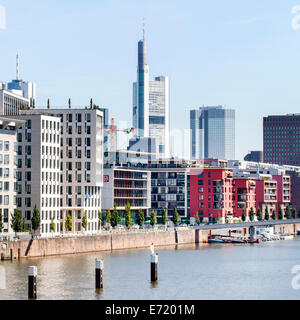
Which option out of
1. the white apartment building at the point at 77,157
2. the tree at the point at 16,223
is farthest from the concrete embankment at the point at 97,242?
the white apartment building at the point at 77,157

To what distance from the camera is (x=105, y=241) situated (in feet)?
463

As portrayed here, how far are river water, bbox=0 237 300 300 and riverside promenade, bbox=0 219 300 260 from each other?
2.80 m

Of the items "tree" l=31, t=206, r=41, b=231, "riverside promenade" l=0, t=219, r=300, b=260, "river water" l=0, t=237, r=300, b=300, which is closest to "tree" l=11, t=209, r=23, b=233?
"riverside promenade" l=0, t=219, r=300, b=260

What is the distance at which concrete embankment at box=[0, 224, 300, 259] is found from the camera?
11912cm

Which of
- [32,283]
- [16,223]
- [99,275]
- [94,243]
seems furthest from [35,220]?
[32,283]

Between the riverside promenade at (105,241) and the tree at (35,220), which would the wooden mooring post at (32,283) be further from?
the tree at (35,220)

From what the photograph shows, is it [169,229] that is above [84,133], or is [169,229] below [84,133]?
below

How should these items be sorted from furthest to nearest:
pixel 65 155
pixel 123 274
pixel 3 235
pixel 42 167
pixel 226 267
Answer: pixel 65 155 < pixel 42 167 < pixel 3 235 < pixel 226 267 < pixel 123 274

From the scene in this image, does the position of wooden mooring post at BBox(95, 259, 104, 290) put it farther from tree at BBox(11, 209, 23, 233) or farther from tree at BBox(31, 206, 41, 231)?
tree at BBox(31, 206, 41, 231)

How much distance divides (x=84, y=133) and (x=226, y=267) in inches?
2177

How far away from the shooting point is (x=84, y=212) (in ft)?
517
